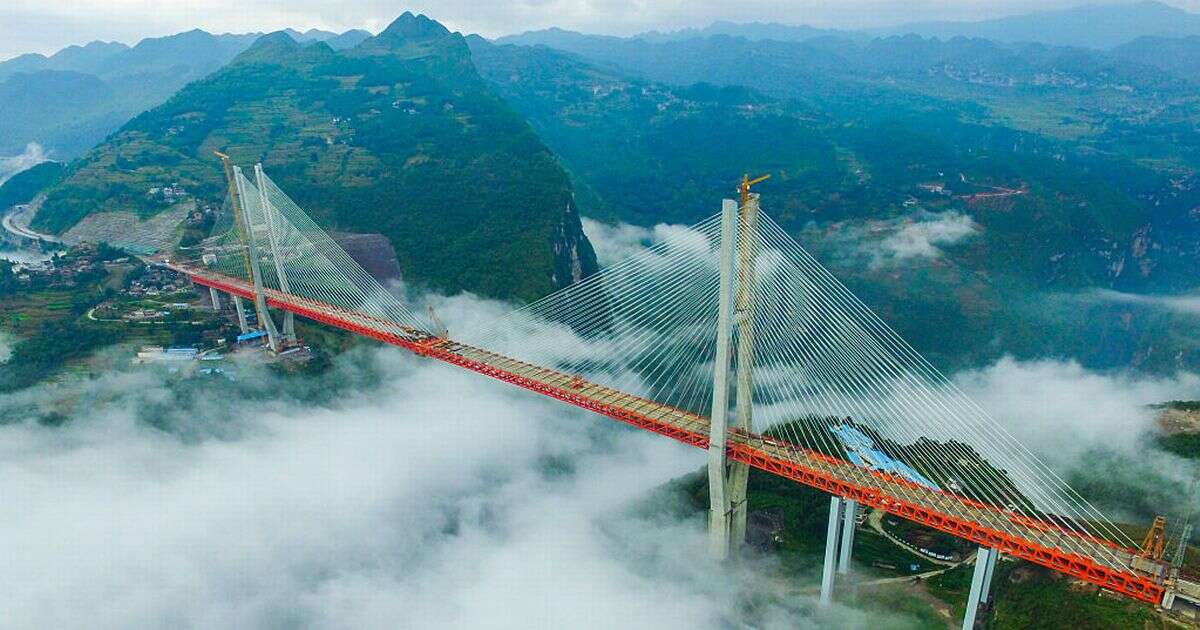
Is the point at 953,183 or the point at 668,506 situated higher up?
the point at 953,183

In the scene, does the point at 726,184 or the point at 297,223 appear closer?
the point at 297,223

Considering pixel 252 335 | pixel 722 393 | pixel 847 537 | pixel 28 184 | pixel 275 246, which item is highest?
pixel 275 246

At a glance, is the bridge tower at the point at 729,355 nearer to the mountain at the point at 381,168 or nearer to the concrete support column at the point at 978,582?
the concrete support column at the point at 978,582

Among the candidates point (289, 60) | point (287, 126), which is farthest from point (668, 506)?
point (289, 60)

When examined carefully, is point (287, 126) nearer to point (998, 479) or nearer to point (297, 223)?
point (297, 223)

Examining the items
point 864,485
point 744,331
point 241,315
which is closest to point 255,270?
point 241,315

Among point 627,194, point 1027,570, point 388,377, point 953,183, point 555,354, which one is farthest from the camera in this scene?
point 627,194

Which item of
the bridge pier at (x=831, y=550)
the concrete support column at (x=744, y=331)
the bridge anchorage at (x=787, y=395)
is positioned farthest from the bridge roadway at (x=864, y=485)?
the bridge pier at (x=831, y=550)

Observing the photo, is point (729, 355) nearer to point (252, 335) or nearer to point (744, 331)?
point (744, 331)
